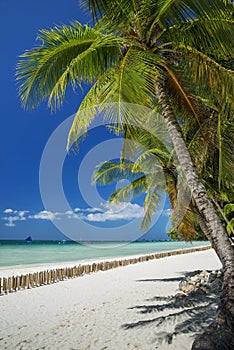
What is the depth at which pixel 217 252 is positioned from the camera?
501cm

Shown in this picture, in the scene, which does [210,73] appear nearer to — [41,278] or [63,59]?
[63,59]

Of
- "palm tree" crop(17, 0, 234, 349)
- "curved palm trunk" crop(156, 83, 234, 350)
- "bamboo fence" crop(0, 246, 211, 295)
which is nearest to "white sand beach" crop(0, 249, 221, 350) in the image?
"bamboo fence" crop(0, 246, 211, 295)

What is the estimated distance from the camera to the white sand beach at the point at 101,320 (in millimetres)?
5695

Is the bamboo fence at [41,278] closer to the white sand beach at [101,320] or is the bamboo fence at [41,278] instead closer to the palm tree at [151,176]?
the white sand beach at [101,320]

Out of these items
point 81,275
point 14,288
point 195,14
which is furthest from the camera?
point 81,275

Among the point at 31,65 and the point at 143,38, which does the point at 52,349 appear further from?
the point at 143,38

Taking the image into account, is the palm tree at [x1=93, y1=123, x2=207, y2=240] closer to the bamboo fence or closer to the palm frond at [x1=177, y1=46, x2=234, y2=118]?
the palm frond at [x1=177, y1=46, x2=234, y2=118]

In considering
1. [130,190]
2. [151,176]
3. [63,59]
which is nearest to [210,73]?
[63,59]

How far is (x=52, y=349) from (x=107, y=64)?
5224 millimetres

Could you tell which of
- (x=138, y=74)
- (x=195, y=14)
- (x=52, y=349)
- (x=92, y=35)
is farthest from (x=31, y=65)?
(x=52, y=349)

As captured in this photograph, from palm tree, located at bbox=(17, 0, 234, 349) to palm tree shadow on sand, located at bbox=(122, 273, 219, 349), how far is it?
6.40 ft

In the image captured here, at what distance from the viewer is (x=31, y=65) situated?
6078 mm

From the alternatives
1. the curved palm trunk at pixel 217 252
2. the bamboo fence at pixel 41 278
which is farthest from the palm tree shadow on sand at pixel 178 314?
the bamboo fence at pixel 41 278

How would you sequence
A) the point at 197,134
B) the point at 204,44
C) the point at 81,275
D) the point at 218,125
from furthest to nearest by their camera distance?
the point at 81,275 → the point at 197,134 → the point at 218,125 → the point at 204,44
